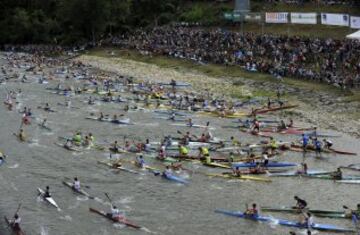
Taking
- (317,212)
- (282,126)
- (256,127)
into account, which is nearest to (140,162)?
(256,127)

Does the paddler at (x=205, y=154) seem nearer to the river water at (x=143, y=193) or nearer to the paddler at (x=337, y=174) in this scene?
the river water at (x=143, y=193)

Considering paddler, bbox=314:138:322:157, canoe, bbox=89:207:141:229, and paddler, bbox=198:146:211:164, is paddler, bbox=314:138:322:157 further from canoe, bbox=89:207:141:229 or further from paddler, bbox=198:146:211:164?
canoe, bbox=89:207:141:229

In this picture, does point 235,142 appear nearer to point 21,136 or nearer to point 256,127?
point 256,127

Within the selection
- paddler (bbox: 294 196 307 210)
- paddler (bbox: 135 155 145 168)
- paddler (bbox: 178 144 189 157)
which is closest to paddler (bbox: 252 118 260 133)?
paddler (bbox: 178 144 189 157)

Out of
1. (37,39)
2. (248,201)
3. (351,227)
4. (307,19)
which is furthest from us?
(37,39)

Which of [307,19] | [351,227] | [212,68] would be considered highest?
[307,19]

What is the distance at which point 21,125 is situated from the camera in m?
60.5

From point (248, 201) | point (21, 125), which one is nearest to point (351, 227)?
point (248, 201)

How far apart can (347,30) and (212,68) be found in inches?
731

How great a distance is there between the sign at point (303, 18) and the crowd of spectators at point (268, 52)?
706 centimetres

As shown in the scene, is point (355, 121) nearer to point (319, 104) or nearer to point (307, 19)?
point (319, 104)

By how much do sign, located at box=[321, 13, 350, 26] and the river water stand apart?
106ft

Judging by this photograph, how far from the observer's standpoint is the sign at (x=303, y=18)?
83.8 metres

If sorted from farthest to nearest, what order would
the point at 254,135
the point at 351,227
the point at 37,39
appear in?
1. the point at 37,39
2. the point at 254,135
3. the point at 351,227
